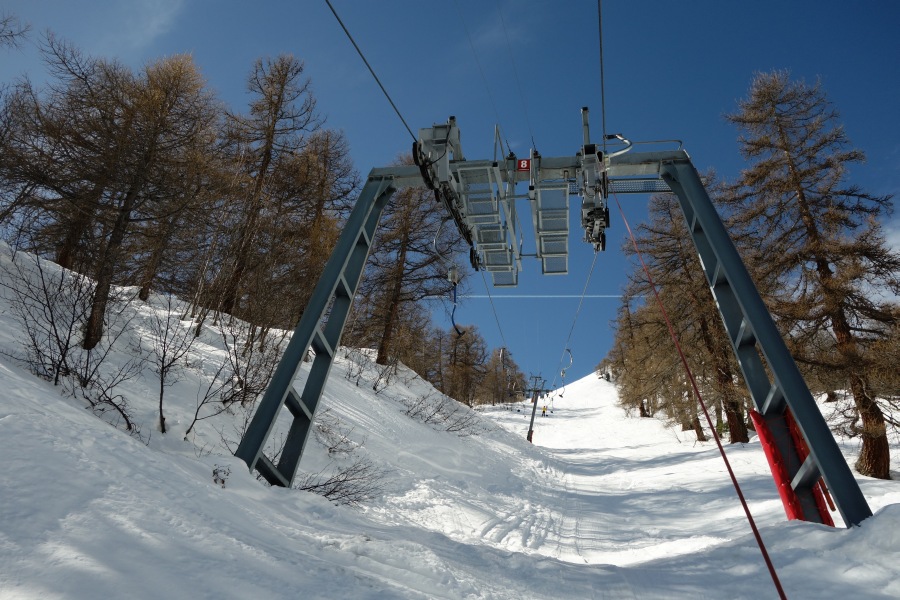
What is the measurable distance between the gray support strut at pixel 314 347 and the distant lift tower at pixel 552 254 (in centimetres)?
1

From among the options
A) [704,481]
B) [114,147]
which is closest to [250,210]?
[114,147]

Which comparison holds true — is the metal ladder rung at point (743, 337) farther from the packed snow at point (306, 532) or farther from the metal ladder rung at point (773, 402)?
the packed snow at point (306, 532)

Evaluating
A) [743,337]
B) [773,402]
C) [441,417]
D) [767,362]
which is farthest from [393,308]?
[767,362]

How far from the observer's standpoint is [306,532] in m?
4.59

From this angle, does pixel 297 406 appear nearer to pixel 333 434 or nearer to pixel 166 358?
pixel 333 434

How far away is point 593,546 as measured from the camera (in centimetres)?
746

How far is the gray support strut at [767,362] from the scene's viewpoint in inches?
202

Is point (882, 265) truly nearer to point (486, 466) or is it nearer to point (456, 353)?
point (486, 466)

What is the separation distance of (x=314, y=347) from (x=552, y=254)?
4.35m

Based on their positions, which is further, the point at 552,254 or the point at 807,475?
the point at 552,254

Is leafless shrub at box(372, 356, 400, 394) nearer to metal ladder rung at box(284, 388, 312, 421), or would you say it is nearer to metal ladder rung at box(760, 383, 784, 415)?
metal ladder rung at box(284, 388, 312, 421)

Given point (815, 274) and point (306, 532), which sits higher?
point (815, 274)

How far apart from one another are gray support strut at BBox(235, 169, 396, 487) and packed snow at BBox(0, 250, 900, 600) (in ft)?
1.81

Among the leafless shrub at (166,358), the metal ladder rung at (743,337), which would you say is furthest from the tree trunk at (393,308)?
the metal ladder rung at (743,337)
